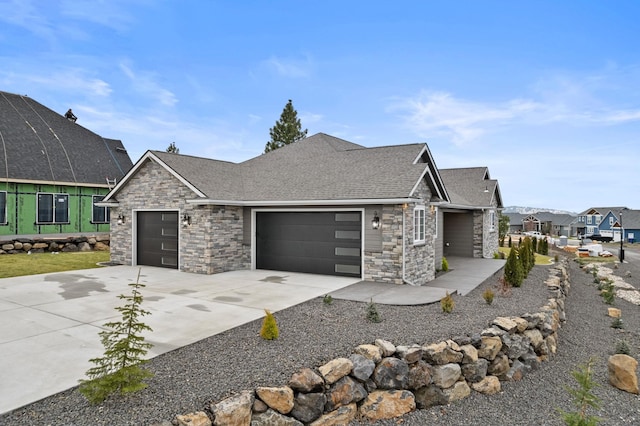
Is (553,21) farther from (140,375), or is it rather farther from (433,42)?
(140,375)

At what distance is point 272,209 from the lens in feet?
42.5

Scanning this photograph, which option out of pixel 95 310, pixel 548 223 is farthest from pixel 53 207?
pixel 548 223

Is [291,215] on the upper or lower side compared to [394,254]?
upper

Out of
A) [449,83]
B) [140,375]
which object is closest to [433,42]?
[449,83]

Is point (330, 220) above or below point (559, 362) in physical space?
above

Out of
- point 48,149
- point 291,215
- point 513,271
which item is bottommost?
point 513,271

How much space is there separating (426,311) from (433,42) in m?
11.9

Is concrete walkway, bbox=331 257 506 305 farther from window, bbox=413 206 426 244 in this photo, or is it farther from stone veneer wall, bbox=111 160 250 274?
stone veneer wall, bbox=111 160 250 274

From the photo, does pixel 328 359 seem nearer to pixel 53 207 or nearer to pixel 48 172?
pixel 53 207

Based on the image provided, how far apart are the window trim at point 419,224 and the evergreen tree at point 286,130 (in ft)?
79.5

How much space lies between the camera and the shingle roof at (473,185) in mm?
20312

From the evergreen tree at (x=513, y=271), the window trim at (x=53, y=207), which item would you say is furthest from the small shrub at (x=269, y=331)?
the window trim at (x=53, y=207)

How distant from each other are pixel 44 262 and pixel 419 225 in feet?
48.7

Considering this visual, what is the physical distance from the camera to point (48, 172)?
65.1ft
